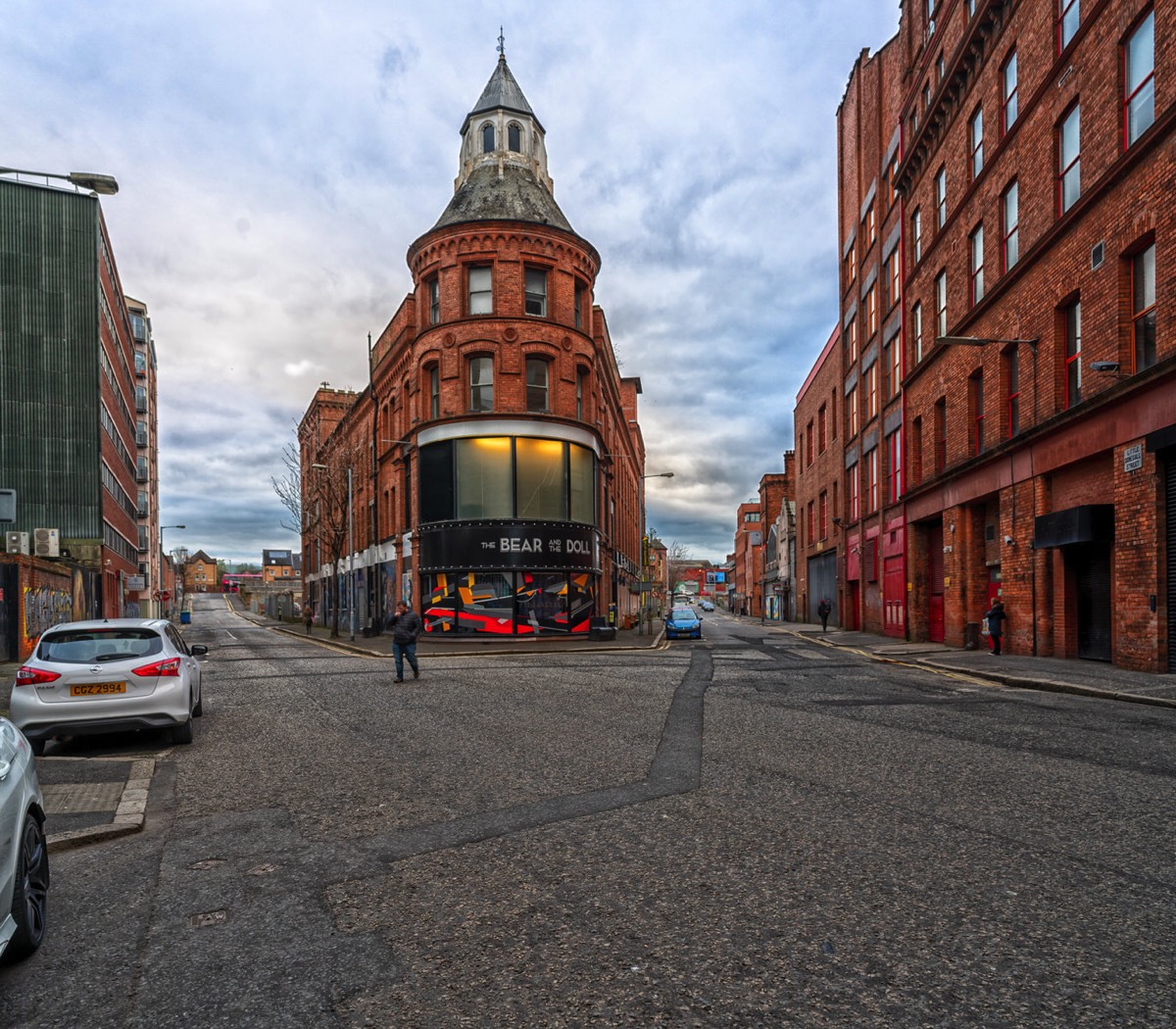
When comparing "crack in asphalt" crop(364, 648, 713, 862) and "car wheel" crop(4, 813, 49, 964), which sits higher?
"car wheel" crop(4, 813, 49, 964)

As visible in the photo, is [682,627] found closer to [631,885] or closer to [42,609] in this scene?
[42,609]

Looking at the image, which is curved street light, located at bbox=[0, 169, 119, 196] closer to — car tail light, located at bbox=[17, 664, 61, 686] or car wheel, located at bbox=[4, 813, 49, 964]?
car tail light, located at bbox=[17, 664, 61, 686]

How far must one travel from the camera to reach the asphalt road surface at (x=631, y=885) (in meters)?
3.41

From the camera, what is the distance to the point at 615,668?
19328 mm

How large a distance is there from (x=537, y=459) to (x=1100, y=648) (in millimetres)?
19063

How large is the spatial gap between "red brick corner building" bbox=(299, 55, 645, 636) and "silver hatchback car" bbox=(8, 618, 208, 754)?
Result: 20.9m

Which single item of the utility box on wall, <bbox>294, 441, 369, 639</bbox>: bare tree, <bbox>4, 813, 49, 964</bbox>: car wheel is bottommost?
<bbox>4, 813, 49, 964</bbox>: car wheel

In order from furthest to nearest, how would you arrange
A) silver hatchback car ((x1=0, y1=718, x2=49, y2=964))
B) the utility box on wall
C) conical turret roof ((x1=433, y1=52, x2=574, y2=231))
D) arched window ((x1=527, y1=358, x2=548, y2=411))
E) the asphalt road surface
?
1. conical turret roof ((x1=433, y1=52, x2=574, y2=231))
2. arched window ((x1=527, y1=358, x2=548, y2=411))
3. the utility box on wall
4. silver hatchback car ((x1=0, y1=718, x2=49, y2=964))
5. the asphalt road surface

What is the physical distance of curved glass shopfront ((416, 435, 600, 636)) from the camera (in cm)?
3080

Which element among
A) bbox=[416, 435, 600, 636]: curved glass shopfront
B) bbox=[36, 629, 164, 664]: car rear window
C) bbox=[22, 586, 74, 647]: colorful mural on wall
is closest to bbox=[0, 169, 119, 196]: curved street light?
bbox=[36, 629, 164, 664]: car rear window

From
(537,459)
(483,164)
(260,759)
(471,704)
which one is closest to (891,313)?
(537,459)

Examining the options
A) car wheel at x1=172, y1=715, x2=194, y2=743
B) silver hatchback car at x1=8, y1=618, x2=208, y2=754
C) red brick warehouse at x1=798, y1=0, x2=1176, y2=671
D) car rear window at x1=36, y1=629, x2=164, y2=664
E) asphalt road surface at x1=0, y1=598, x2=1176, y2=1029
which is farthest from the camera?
red brick warehouse at x1=798, y1=0, x2=1176, y2=671

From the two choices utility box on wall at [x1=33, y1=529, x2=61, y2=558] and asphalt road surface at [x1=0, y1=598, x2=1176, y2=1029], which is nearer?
asphalt road surface at [x1=0, y1=598, x2=1176, y2=1029]

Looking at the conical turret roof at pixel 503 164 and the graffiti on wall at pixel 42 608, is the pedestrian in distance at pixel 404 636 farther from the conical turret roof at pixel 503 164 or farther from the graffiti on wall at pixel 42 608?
the conical turret roof at pixel 503 164
